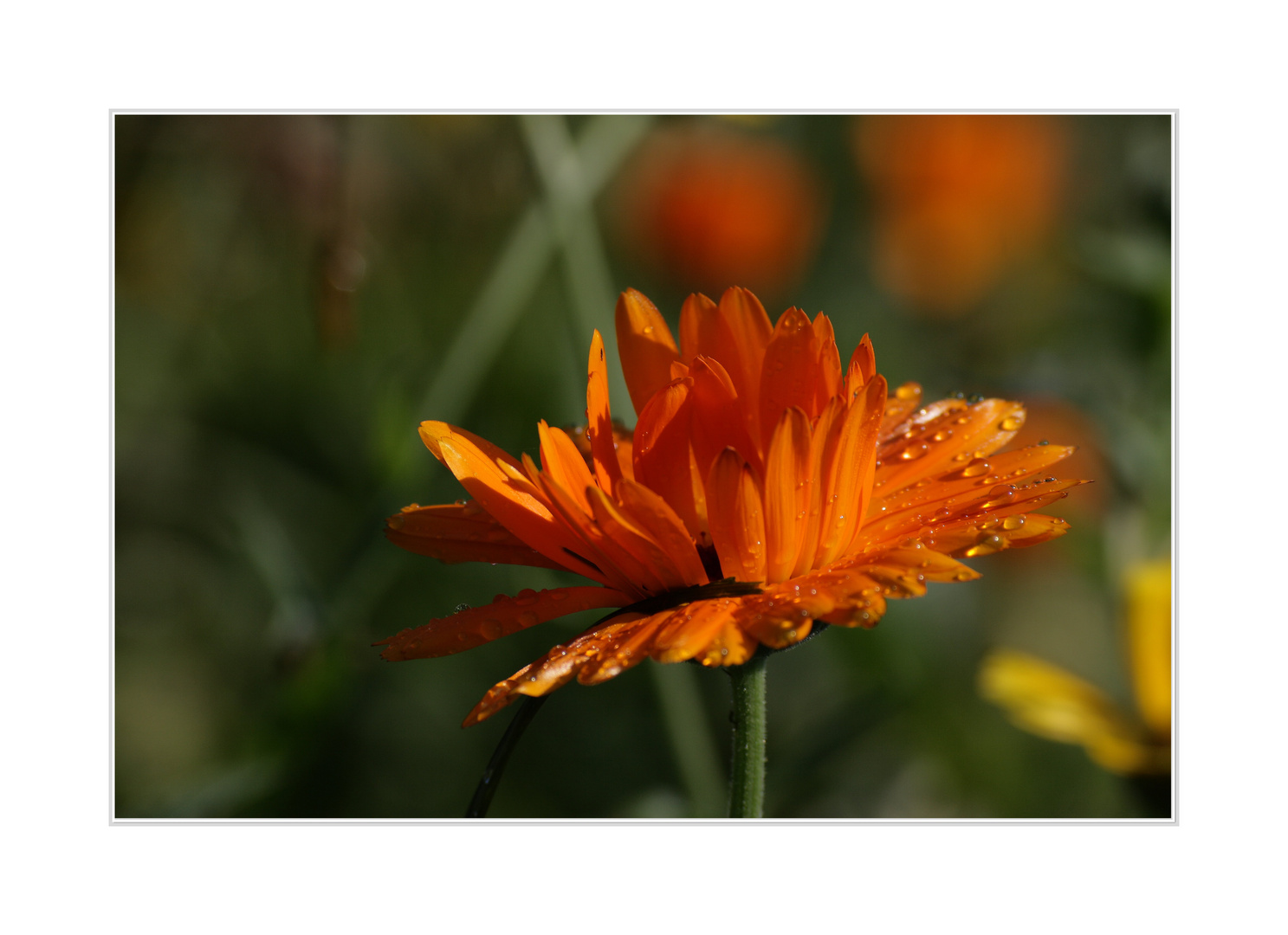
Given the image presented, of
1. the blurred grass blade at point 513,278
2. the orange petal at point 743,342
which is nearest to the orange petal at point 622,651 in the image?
the orange petal at point 743,342

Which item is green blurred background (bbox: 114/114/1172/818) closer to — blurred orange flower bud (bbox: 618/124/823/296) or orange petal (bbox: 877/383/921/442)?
blurred orange flower bud (bbox: 618/124/823/296)

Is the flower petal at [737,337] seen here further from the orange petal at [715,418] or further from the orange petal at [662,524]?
the orange petal at [662,524]

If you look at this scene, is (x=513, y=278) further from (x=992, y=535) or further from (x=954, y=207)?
(x=954, y=207)

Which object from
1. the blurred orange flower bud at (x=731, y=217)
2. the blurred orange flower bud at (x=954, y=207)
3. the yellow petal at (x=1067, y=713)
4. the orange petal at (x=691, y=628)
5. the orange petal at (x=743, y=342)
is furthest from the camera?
the blurred orange flower bud at (x=731, y=217)

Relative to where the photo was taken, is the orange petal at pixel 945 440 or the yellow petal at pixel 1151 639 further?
the yellow petal at pixel 1151 639

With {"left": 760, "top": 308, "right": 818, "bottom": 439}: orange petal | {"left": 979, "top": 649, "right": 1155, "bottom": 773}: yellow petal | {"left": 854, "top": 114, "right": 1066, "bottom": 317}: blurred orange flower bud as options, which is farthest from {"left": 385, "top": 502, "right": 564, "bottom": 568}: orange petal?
{"left": 854, "top": 114, "right": 1066, "bottom": 317}: blurred orange flower bud
